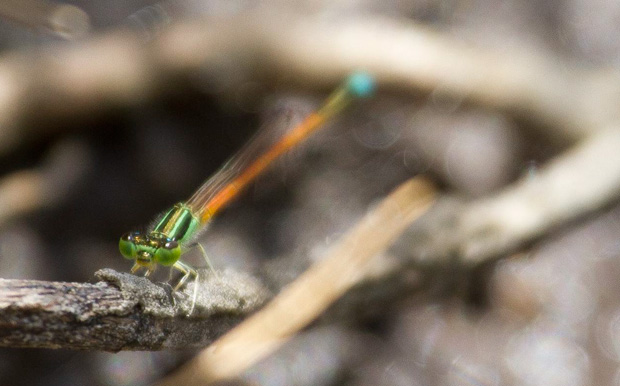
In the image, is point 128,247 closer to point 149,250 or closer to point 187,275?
point 149,250

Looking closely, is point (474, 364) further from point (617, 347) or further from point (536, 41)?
point (536, 41)

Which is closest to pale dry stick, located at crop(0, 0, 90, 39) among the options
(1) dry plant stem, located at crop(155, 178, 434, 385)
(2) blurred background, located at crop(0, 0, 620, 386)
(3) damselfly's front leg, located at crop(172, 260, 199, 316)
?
(2) blurred background, located at crop(0, 0, 620, 386)

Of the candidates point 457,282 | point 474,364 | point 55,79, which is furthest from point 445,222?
point 55,79

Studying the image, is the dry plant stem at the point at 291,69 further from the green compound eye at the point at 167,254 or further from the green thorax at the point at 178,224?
the green compound eye at the point at 167,254

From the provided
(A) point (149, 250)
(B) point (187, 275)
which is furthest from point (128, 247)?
(B) point (187, 275)

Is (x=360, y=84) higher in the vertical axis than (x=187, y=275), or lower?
higher

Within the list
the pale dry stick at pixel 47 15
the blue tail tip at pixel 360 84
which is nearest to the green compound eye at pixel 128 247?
the pale dry stick at pixel 47 15

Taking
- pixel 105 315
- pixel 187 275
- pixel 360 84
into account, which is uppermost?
pixel 360 84

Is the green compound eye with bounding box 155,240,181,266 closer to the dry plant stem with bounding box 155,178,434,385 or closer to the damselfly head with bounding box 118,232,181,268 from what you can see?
the damselfly head with bounding box 118,232,181,268
